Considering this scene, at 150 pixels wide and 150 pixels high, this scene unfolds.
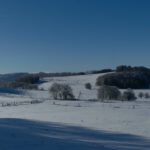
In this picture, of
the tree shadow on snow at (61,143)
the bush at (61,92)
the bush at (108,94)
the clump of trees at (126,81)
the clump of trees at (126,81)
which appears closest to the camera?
the tree shadow on snow at (61,143)

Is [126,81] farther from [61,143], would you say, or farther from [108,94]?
[61,143]

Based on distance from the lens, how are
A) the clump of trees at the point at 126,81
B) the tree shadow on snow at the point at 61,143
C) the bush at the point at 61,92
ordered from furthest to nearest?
the clump of trees at the point at 126,81 < the bush at the point at 61,92 < the tree shadow on snow at the point at 61,143

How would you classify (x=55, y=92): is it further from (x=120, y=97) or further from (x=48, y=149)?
(x=48, y=149)

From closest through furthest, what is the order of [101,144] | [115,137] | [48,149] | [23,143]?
[48,149] < [23,143] < [101,144] < [115,137]

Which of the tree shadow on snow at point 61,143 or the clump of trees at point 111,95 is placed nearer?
the tree shadow on snow at point 61,143

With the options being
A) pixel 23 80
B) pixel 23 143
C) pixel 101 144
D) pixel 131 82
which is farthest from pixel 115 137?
pixel 23 80

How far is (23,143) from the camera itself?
18328 mm

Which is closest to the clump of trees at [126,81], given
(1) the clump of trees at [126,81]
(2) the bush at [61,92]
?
(1) the clump of trees at [126,81]

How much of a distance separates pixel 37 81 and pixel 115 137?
155273mm

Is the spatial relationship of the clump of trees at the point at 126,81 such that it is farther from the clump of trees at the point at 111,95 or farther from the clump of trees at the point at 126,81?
the clump of trees at the point at 111,95

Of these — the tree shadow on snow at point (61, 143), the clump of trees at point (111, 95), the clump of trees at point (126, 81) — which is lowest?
the tree shadow on snow at point (61, 143)

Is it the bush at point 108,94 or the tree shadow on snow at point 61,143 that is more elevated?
the bush at point 108,94

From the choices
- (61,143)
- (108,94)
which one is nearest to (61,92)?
(108,94)

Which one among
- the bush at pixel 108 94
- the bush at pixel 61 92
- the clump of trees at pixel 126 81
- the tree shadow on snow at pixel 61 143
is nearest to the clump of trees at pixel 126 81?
the clump of trees at pixel 126 81
